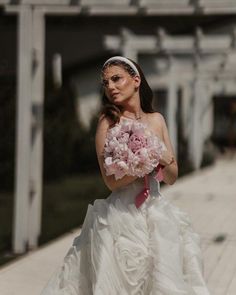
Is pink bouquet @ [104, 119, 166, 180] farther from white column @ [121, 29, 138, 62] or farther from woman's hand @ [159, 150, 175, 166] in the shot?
white column @ [121, 29, 138, 62]

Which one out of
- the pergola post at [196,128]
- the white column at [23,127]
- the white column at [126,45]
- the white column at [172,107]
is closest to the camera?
the white column at [23,127]

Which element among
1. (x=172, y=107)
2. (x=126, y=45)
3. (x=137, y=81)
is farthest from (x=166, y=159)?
(x=172, y=107)

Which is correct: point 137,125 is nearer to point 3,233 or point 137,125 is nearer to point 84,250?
point 84,250

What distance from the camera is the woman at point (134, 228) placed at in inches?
175

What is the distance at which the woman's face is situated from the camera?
14.7 feet

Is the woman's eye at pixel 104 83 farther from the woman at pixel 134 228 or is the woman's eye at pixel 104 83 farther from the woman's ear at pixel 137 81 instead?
the woman's ear at pixel 137 81

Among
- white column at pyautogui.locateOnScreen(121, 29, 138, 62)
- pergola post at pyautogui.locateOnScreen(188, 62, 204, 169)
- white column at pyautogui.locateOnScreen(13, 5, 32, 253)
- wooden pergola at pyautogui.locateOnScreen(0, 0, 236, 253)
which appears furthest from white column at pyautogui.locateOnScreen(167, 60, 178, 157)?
white column at pyautogui.locateOnScreen(13, 5, 32, 253)

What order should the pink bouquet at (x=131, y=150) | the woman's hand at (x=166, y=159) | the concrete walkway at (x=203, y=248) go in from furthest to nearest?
the concrete walkway at (x=203, y=248)
the woman's hand at (x=166, y=159)
the pink bouquet at (x=131, y=150)

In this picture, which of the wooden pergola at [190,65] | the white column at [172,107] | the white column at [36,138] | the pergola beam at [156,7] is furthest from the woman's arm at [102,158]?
the white column at [172,107]

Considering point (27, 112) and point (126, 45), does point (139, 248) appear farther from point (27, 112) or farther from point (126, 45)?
point (126, 45)

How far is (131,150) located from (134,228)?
0.49 m

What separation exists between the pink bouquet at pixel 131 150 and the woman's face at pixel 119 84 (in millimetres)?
177

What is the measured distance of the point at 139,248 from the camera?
448 cm

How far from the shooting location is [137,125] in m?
4.38
